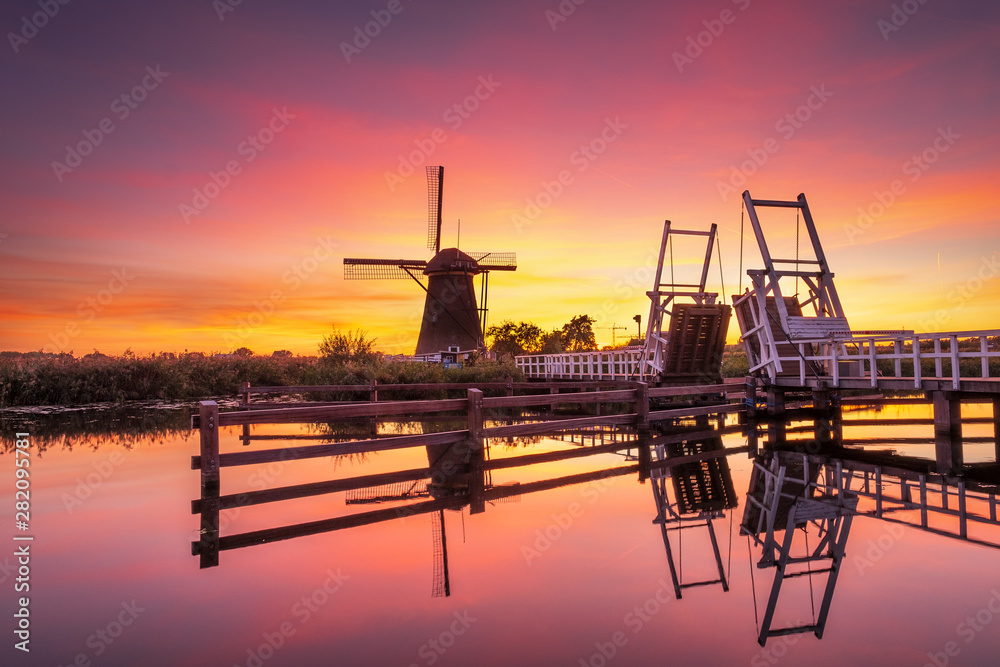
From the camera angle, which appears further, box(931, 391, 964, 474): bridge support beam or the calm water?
box(931, 391, 964, 474): bridge support beam

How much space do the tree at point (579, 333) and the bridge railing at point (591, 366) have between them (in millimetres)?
45770

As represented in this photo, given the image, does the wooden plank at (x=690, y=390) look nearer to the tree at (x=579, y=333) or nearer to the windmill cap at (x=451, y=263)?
the windmill cap at (x=451, y=263)

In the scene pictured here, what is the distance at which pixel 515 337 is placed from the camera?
72438mm

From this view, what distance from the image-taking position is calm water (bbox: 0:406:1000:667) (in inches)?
168

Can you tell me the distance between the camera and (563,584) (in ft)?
18.0

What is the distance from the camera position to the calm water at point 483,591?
4.28 m

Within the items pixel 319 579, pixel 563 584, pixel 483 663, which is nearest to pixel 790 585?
pixel 563 584

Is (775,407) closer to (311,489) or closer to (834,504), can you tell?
(834,504)

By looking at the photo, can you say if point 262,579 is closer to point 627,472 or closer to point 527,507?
point 527,507

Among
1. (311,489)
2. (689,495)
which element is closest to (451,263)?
(311,489)

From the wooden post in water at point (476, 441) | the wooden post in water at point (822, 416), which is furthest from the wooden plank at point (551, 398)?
the wooden post in water at point (822, 416)

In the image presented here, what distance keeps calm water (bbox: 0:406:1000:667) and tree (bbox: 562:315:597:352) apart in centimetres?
7890

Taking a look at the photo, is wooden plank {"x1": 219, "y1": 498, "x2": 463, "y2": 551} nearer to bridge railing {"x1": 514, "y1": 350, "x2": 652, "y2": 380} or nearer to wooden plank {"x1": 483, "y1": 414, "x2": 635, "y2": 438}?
wooden plank {"x1": 483, "y1": 414, "x2": 635, "y2": 438}

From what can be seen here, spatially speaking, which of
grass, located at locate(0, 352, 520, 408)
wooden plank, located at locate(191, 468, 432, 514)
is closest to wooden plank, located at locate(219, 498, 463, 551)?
wooden plank, located at locate(191, 468, 432, 514)
